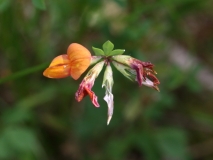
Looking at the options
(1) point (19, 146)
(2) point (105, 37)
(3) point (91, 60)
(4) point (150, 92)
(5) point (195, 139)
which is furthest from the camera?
(5) point (195, 139)

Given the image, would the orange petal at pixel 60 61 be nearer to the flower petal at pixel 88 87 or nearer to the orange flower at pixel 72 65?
the orange flower at pixel 72 65

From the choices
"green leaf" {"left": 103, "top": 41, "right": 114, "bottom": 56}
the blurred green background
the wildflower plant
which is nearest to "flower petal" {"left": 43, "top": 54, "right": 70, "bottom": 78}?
the wildflower plant

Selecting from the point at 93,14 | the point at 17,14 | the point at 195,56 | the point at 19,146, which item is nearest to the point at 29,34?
the point at 17,14

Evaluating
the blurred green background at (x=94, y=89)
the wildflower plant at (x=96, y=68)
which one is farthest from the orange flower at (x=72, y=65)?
the blurred green background at (x=94, y=89)

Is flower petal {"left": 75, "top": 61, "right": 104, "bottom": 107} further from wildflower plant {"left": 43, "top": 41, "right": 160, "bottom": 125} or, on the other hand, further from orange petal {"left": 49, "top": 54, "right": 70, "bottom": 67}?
orange petal {"left": 49, "top": 54, "right": 70, "bottom": 67}

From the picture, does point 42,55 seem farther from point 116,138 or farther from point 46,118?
point 116,138

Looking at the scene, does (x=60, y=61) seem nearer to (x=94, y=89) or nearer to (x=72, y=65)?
(x=72, y=65)

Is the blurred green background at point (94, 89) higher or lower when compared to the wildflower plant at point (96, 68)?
higher
